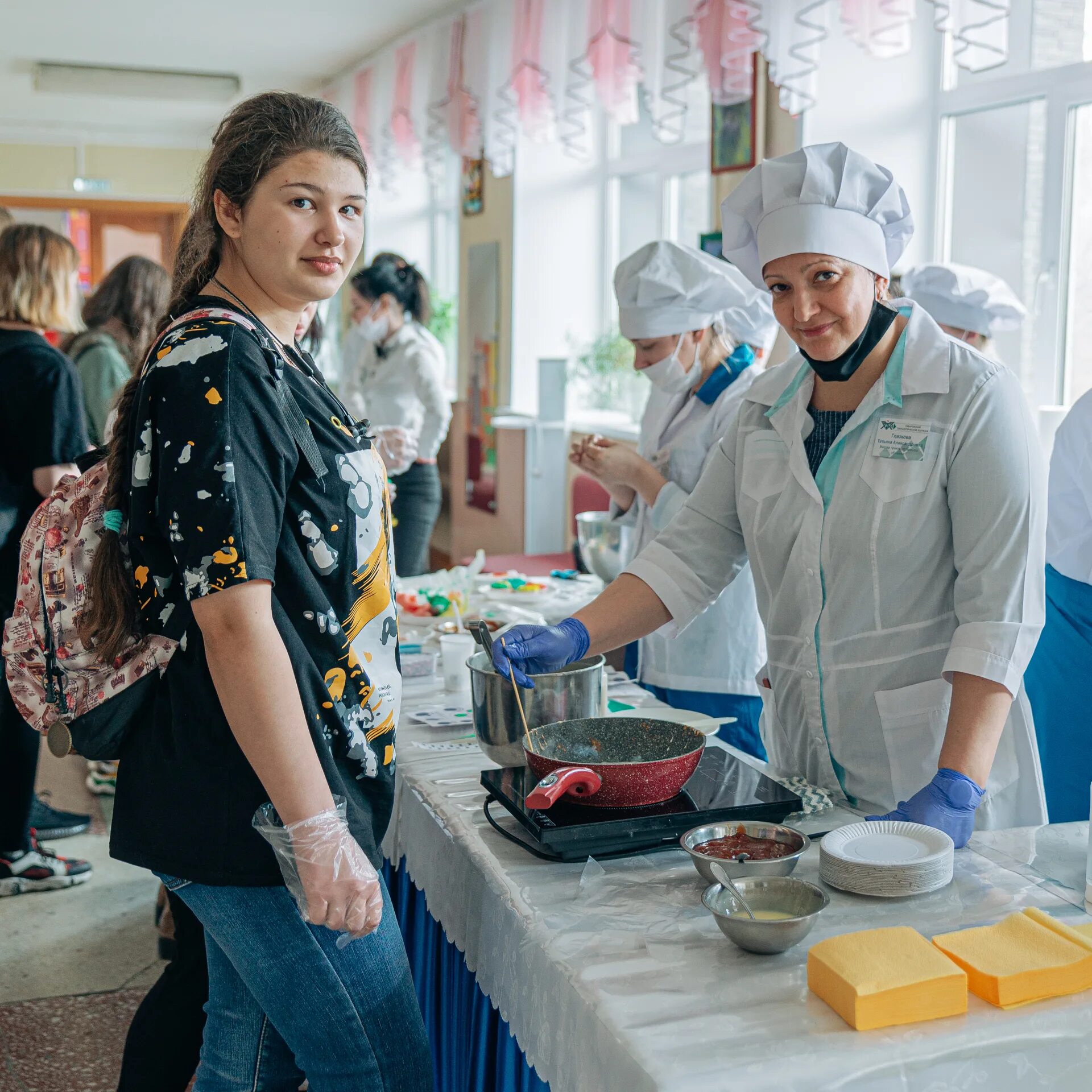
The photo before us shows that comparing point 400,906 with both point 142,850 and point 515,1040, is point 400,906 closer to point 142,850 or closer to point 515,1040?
point 515,1040

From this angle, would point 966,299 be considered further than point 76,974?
Yes

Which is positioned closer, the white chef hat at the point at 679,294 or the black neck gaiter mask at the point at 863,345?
the black neck gaiter mask at the point at 863,345

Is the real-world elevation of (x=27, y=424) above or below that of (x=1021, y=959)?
above

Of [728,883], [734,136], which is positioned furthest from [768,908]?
[734,136]

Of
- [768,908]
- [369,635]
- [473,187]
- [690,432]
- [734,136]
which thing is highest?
[473,187]

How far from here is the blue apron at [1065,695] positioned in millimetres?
2299

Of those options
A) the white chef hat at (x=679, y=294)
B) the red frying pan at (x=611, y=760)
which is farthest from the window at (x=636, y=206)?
the red frying pan at (x=611, y=760)

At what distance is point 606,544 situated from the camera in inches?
113

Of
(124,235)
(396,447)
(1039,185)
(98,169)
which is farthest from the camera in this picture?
(124,235)

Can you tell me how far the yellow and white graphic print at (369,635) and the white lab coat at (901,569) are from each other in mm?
614

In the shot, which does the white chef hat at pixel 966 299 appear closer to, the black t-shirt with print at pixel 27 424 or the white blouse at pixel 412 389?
the black t-shirt with print at pixel 27 424

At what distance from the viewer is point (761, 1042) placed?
3.12 feet

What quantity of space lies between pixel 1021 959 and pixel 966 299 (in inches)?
85.8

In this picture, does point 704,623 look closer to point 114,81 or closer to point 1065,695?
point 1065,695
